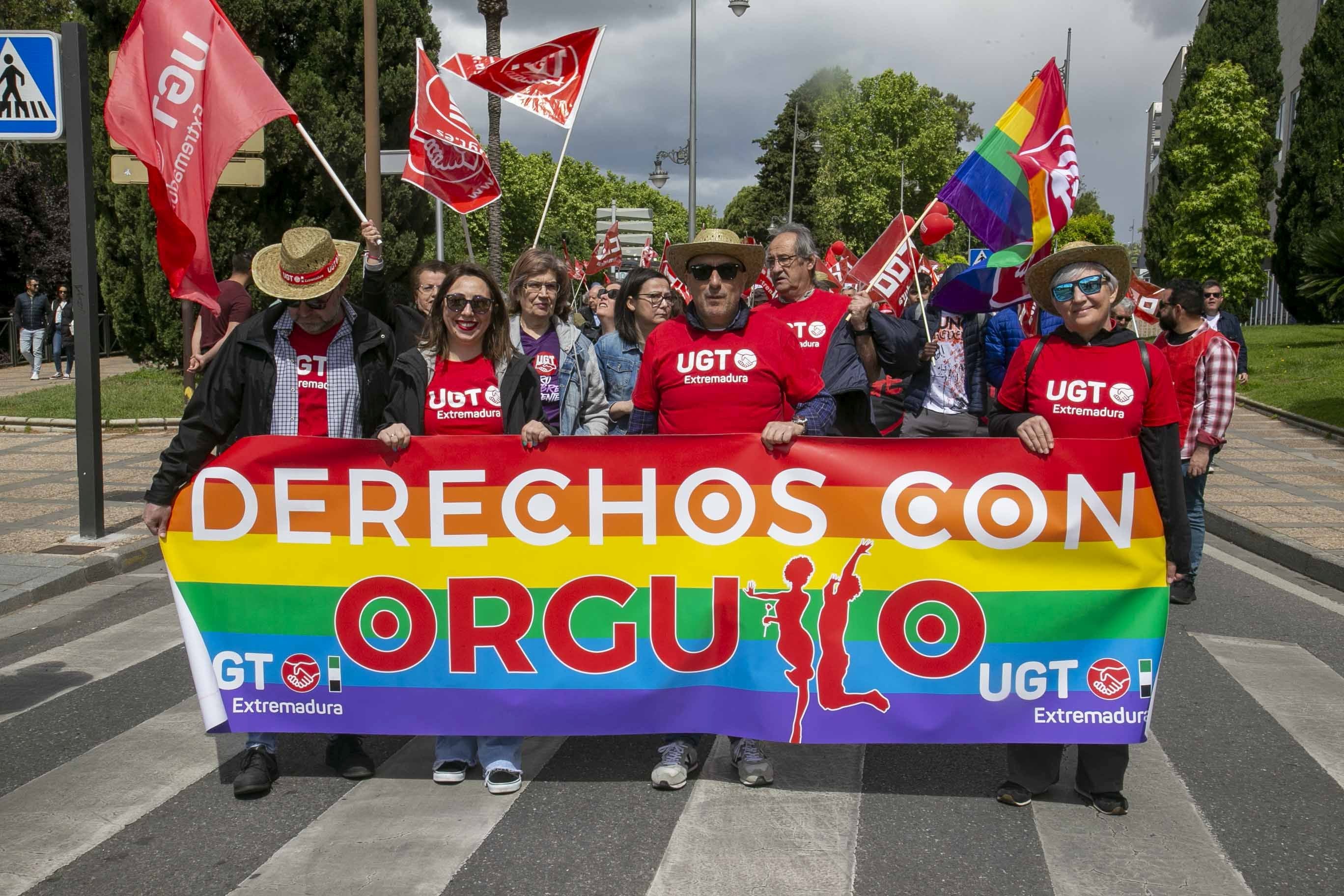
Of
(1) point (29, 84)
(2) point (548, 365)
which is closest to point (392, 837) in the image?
(2) point (548, 365)

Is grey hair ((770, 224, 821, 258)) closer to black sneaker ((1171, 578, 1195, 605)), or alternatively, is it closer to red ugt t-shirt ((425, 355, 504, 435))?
red ugt t-shirt ((425, 355, 504, 435))

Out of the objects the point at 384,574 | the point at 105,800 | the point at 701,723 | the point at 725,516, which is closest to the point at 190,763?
the point at 105,800

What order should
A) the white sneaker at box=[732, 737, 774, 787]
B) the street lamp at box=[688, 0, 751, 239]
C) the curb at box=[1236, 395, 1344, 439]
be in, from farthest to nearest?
1. the street lamp at box=[688, 0, 751, 239]
2. the curb at box=[1236, 395, 1344, 439]
3. the white sneaker at box=[732, 737, 774, 787]

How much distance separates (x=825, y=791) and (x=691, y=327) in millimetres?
1780

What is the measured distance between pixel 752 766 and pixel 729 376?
4.70ft

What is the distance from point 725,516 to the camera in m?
4.29

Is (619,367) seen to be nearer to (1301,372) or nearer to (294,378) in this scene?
(294,378)

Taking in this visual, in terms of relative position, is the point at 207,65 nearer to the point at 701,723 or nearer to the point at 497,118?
the point at 701,723

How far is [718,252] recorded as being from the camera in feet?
14.9

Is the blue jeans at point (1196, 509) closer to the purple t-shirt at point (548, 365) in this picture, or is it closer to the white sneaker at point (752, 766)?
the purple t-shirt at point (548, 365)

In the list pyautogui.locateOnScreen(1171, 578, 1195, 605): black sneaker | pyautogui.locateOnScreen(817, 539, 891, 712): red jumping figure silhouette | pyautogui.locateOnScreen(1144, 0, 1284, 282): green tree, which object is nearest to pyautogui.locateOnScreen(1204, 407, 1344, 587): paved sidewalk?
pyautogui.locateOnScreen(1171, 578, 1195, 605): black sneaker

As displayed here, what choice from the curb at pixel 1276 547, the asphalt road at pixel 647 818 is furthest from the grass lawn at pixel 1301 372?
the asphalt road at pixel 647 818

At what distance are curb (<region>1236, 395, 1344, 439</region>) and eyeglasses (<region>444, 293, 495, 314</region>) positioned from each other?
15.3 m

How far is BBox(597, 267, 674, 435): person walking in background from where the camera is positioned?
21.5 ft
